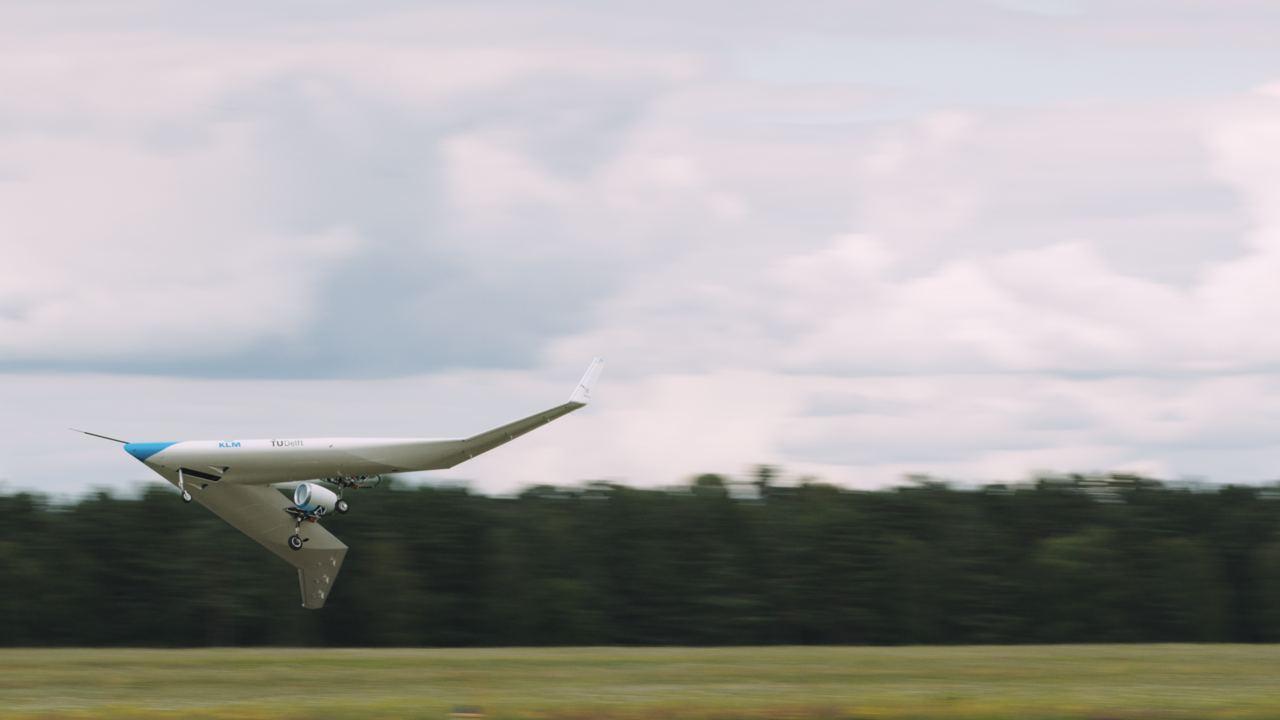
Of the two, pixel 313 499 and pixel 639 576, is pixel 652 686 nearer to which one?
pixel 313 499

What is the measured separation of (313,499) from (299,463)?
2147 millimetres

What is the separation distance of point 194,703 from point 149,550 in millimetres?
92241

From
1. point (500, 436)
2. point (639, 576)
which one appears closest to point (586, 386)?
point (500, 436)

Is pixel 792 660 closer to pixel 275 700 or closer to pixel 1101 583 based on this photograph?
pixel 275 700

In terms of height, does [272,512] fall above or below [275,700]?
above

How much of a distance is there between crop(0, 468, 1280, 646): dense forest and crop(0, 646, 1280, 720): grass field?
208 ft

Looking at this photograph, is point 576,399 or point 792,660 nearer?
point 576,399

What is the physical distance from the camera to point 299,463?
4256 cm

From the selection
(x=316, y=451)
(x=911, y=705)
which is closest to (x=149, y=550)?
(x=316, y=451)

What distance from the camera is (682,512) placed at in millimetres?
136375

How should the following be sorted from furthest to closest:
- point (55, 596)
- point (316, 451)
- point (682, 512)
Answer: point (682, 512)
point (55, 596)
point (316, 451)

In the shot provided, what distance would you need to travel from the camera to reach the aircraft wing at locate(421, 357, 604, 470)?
131 ft

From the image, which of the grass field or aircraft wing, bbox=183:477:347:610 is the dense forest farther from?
aircraft wing, bbox=183:477:347:610

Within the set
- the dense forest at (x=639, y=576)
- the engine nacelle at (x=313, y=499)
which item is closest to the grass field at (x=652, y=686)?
the engine nacelle at (x=313, y=499)
